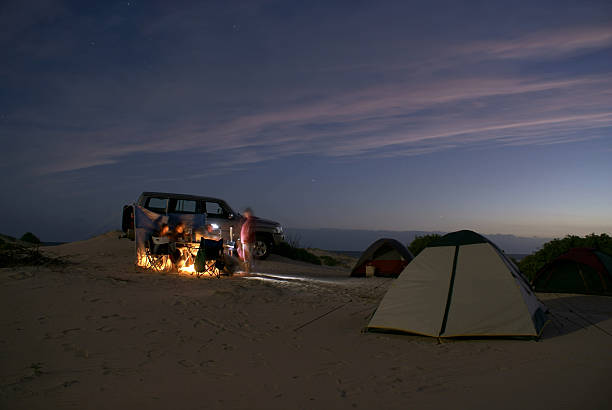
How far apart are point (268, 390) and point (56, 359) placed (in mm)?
2641

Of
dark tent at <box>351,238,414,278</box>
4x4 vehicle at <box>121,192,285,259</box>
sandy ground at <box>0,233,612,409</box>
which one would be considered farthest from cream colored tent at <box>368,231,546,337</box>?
4x4 vehicle at <box>121,192,285,259</box>

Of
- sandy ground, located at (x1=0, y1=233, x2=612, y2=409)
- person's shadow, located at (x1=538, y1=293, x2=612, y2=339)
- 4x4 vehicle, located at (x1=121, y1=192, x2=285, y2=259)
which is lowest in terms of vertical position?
sandy ground, located at (x1=0, y1=233, x2=612, y2=409)

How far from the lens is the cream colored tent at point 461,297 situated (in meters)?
5.97

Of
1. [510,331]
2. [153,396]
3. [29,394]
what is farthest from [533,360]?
[29,394]

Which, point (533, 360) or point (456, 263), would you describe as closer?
point (533, 360)

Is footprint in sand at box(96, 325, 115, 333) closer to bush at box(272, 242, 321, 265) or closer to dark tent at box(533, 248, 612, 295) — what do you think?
dark tent at box(533, 248, 612, 295)

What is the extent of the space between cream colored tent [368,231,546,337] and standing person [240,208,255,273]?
748 cm

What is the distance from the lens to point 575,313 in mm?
8008

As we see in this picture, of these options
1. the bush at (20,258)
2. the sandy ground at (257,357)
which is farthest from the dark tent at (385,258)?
the bush at (20,258)

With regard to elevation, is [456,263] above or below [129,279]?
above

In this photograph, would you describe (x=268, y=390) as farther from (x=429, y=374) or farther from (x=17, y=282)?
(x=17, y=282)

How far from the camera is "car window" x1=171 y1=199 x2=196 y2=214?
14.3 metres

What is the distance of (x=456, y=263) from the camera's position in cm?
657

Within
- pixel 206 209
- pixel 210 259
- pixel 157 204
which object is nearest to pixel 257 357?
pixel 210 259
